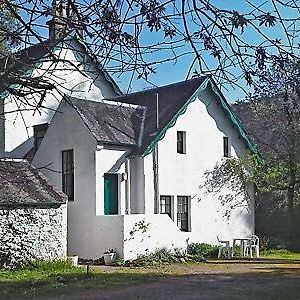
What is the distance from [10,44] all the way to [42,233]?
1588cm

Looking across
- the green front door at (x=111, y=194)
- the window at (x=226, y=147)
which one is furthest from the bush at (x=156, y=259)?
the window at (x=226, y=147)

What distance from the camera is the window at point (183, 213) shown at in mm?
25719

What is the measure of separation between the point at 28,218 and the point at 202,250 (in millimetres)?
7554

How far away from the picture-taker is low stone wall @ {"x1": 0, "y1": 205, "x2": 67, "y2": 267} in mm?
19922

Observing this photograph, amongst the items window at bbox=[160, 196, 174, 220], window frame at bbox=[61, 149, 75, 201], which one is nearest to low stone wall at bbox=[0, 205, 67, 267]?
window frame at bbox=[61, 149, 75, 201]

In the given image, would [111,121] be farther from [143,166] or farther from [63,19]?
[63,19]

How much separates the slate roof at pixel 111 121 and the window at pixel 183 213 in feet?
10.1

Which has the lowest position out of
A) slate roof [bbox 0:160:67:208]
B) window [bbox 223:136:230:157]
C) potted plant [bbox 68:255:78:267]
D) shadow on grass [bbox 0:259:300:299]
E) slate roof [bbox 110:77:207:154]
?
shadow on grass [bbox 0:259:300:299]

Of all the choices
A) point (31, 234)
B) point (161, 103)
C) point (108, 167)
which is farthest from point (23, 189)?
→ point (161, 103)

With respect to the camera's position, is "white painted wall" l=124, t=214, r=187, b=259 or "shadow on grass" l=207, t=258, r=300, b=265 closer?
"white painted wall" l=124, t=214, r=187, b=259

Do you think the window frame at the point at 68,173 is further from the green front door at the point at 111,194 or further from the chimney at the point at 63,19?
the chimney at the point at 63,19

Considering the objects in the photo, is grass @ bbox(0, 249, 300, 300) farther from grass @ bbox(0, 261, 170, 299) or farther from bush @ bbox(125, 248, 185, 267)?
bush @ bbox(125, 248, 185, 267)

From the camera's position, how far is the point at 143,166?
24375mm

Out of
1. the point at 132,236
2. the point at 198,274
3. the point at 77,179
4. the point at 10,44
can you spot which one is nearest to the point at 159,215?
the point at 132,236
